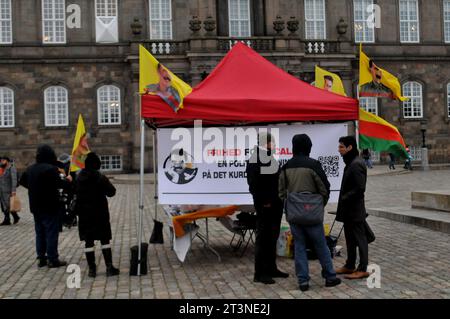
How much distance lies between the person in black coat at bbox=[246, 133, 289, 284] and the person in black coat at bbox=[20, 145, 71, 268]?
3503 millimetres

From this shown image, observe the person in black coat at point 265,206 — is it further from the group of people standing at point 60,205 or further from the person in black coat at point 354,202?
the group of people standing at point 60,205

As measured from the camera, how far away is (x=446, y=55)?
42000mm

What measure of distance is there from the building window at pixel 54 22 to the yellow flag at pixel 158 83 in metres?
29.2

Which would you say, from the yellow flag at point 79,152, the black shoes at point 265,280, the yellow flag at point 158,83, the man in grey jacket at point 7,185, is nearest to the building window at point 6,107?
the man in grey jacket at point 7,185

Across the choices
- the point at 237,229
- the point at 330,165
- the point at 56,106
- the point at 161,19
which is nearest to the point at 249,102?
the point at 330,165

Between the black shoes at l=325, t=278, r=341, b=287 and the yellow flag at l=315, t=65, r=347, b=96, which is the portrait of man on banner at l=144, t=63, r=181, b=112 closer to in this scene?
the black shoes at l=325, t=278, r=341, b=287

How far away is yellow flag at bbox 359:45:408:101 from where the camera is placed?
1156cm

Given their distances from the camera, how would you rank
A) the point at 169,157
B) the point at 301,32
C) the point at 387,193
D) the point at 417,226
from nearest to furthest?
the point at 169,157
the point at 417,226
the point at 387,193
the point at 301,32

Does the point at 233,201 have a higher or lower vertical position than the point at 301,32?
lower

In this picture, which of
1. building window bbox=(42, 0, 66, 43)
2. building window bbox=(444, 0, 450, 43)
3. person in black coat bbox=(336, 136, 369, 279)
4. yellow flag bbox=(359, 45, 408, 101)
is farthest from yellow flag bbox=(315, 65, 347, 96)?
building window bbox=(444, 0, 450, 43)

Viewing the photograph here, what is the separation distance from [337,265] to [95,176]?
4109 mm

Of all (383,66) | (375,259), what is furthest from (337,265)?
(383,66)
